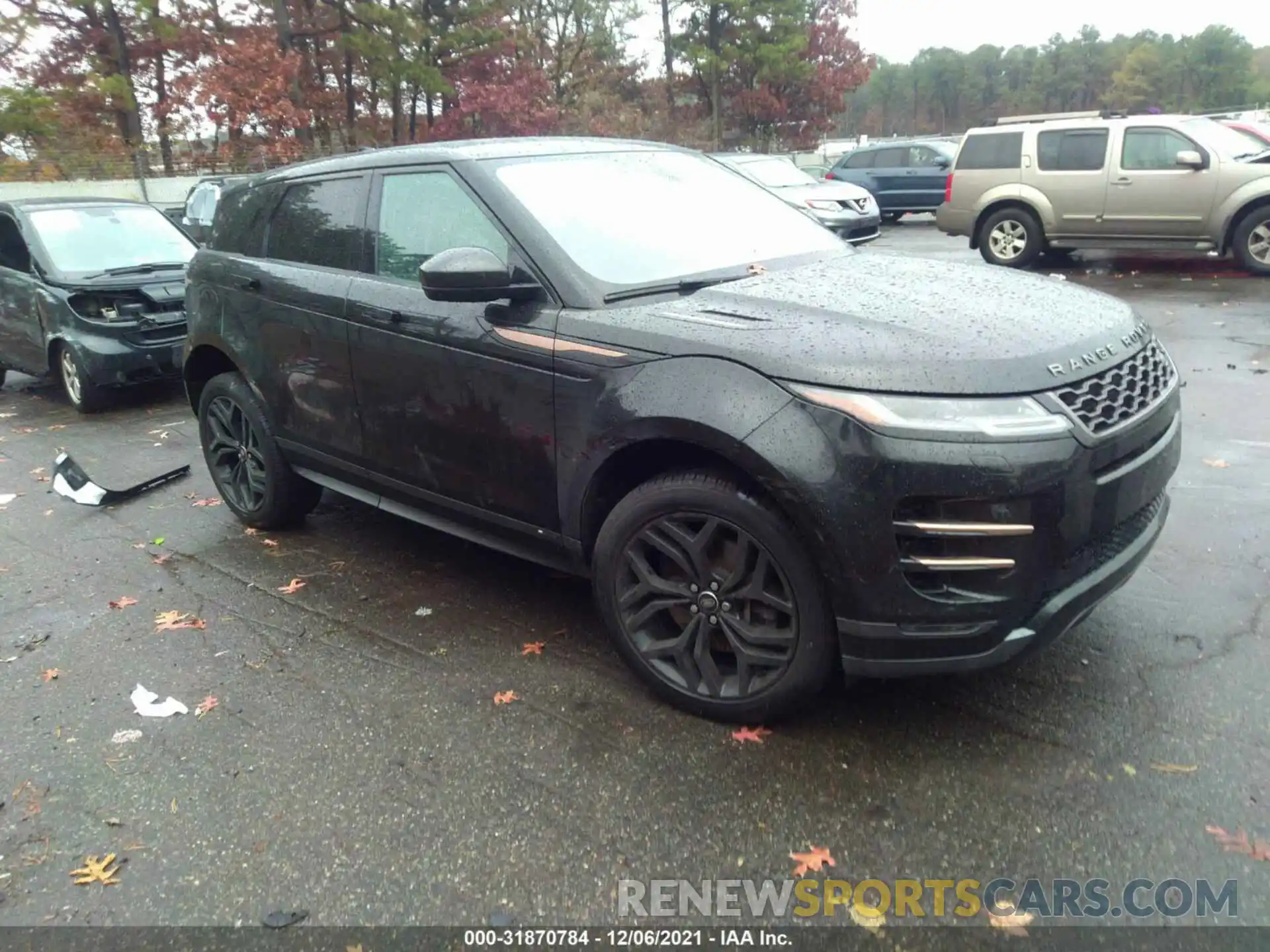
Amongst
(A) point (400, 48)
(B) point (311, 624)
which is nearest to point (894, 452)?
(B) point (311, 624)

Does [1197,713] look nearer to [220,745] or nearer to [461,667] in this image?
[461,667]

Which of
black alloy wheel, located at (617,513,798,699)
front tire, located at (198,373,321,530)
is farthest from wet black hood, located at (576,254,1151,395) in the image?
front tire, located at (198,373,321,530)

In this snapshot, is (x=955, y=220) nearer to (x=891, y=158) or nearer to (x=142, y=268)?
(x=891, y=158)

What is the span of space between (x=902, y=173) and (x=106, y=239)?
17151mm

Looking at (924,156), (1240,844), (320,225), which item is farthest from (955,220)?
(1240,844)

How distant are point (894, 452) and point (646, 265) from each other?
1.33 meters

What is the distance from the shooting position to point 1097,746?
2.84 m

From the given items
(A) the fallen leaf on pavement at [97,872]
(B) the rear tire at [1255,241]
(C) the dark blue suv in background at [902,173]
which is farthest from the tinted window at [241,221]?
(C) the dark blue suv in background at [902,173]

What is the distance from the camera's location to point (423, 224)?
12.5ft

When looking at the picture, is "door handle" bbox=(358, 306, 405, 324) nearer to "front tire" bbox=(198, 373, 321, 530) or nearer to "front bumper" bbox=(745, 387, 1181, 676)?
"front tire" bbox=(198, 373, 321, 530)

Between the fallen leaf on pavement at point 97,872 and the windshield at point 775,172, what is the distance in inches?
575

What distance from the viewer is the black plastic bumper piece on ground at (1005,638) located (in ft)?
8.64

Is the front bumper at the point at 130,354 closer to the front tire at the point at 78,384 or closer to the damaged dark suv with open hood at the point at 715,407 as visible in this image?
the front tire at the point at 78,384

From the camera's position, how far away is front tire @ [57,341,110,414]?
7.86 metres
